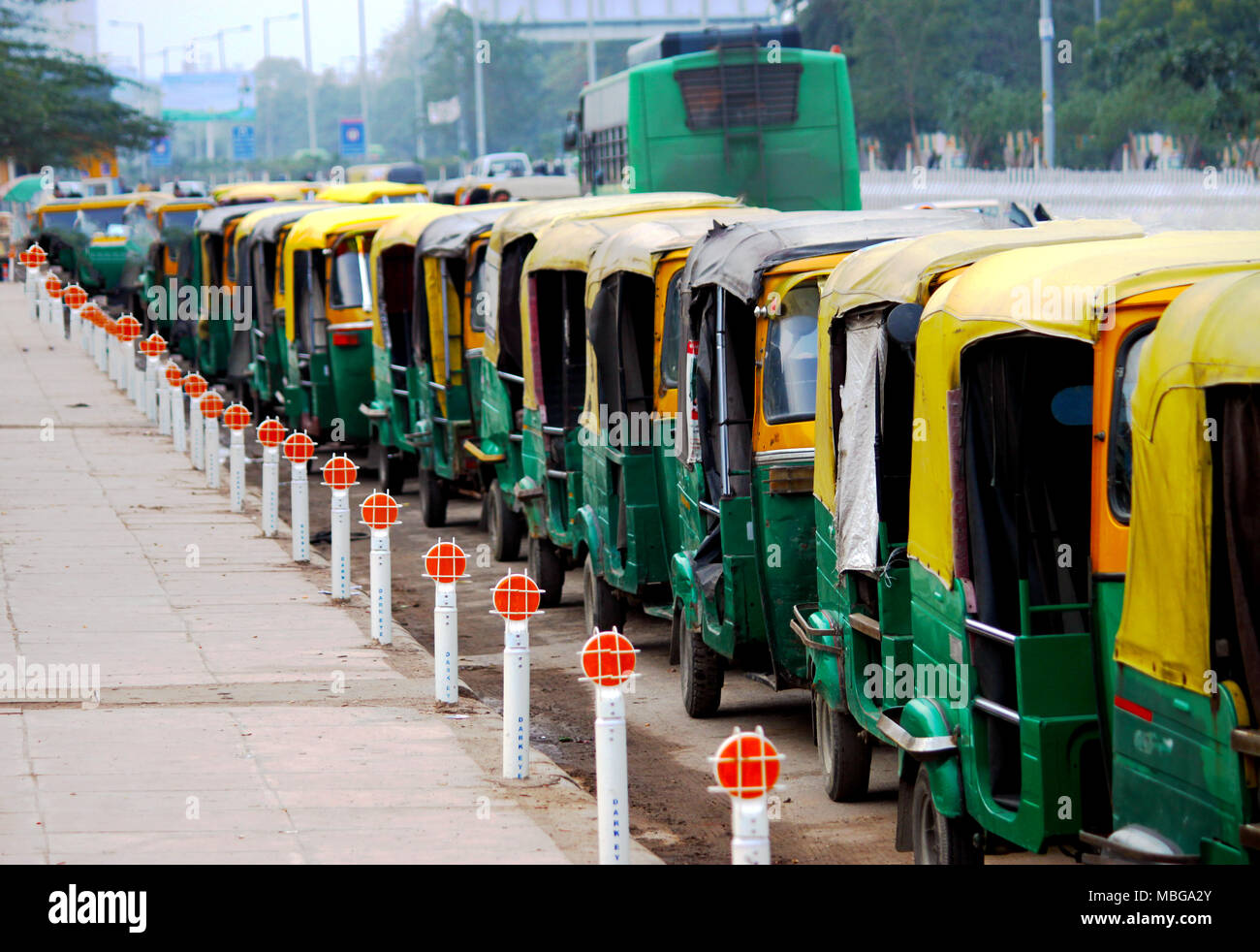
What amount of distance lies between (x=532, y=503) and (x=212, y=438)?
6.54 metres

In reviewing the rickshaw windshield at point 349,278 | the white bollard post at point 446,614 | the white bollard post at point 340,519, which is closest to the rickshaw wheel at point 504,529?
the white bollard post at point 340,519

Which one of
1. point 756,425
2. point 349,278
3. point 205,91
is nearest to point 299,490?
point 349,278

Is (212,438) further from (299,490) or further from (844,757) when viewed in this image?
(844,757)

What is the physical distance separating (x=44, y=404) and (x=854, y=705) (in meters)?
20.1

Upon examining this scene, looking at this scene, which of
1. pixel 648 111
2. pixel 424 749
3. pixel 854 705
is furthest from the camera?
pixel 648 111

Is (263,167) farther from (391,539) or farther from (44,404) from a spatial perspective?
(391,539)

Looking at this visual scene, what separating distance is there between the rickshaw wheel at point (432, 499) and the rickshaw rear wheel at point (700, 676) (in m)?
7.83

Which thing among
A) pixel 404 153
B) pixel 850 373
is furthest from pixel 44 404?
pixel 404 153

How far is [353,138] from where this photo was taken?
106875 mm

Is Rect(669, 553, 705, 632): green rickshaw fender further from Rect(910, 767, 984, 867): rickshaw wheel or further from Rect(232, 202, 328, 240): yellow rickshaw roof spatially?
Rect(232, 202, 328, 240): yellow rickshaw roof

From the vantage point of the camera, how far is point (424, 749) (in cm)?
992

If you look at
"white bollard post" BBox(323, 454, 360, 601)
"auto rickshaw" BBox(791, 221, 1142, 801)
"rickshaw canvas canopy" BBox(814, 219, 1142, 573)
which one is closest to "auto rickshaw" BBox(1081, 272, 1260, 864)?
"auto rickshaw" BBox(791, 221, 1142, 801)

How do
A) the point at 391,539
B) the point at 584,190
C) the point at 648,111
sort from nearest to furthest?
the point at 391,539
the point at 648,111
the point at 584,190

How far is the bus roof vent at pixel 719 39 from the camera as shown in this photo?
25.0 m
